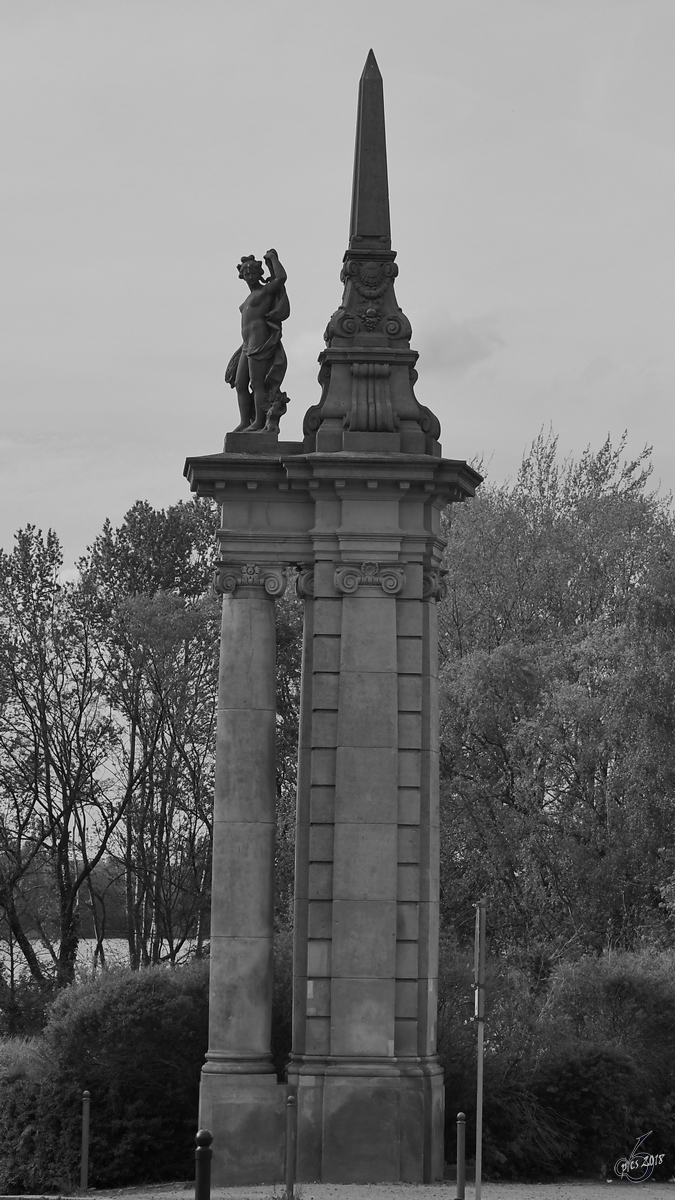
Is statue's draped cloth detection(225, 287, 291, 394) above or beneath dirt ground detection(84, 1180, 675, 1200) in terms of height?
above

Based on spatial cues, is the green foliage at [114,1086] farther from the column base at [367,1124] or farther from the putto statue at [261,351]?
the putto statue at [261,351]

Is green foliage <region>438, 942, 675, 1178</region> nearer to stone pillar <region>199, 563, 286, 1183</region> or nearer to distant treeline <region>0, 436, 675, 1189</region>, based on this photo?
distant treeline <region>0, 436, 675, 1189</region>

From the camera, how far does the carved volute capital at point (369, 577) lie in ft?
62.5

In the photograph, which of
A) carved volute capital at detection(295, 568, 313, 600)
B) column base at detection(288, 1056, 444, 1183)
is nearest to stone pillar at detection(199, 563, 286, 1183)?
carved volute capital at detection(295, 568, 313, 600)

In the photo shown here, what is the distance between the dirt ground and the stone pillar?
693 millimetres

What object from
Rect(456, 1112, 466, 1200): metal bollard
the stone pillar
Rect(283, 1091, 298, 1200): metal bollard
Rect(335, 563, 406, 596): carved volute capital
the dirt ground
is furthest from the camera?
Rect(335, 563, 406, 596): carved volute capital

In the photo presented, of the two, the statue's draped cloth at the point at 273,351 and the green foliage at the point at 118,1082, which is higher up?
the statue's draped cloth at the point at 273,351

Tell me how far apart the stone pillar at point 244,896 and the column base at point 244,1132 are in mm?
11

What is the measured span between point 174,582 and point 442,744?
17.2 m

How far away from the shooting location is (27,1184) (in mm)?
19844

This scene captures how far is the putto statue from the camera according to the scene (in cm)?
1995

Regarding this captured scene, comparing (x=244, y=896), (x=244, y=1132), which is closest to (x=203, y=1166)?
(x=244, y=1132)

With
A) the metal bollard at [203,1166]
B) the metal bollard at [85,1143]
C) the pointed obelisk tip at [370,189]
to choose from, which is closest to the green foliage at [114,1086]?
the metal bollard at [85,1143]

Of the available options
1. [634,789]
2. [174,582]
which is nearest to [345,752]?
[634,789]
